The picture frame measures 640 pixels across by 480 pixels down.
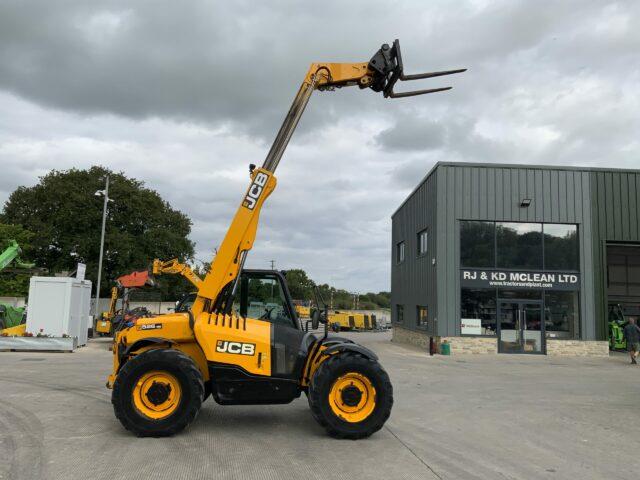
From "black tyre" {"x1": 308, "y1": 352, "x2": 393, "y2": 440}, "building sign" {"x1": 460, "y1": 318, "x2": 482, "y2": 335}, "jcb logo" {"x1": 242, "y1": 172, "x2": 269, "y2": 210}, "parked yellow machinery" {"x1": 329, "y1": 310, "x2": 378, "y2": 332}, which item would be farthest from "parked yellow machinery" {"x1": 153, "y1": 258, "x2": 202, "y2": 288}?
"parked yellow machinery" {"x1": 329, "y1": 310, "x2": 378, "y2": 332}

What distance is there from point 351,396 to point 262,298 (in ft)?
6.83

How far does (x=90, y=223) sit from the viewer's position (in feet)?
140

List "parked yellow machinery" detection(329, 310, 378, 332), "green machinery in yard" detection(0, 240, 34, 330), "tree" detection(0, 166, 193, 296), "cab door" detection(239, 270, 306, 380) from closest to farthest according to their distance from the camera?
1. "cab door" detection(239, 270, 306, 380)
2. "green machinery in yard" detection(0, 240, 34, 330)
3. "tree" detection(0, 166, 193, 296)
4. "parked yellow machinery" detection(329, 310, 378, 332)

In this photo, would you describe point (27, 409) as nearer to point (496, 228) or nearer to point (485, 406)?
point (485, 406)

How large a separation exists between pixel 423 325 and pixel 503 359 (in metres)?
5.32

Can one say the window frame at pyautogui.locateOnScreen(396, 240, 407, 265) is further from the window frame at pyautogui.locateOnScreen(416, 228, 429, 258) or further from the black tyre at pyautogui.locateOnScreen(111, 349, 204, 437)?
the black tyre at pyautogui.locateOnScreen(111, 349, 204, 437)

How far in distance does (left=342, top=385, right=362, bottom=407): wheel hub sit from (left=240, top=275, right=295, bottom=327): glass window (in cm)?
160

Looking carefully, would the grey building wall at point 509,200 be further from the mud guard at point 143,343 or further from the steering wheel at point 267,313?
the mud guard at point 143,343

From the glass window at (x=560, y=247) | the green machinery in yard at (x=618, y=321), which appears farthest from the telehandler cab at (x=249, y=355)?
the green machinery in yard at (x=618, y=321)

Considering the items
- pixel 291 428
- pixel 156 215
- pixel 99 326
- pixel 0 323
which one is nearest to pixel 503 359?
pixel 291 428

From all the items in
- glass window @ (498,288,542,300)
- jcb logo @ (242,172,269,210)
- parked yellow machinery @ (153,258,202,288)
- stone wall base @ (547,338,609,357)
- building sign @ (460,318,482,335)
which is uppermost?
jcb logo @ (242,172,269,210)

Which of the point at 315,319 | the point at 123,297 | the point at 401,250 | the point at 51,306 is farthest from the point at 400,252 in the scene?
the point at 315,319

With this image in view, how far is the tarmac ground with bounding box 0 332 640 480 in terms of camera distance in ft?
18.0

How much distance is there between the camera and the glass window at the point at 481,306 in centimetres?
2142
